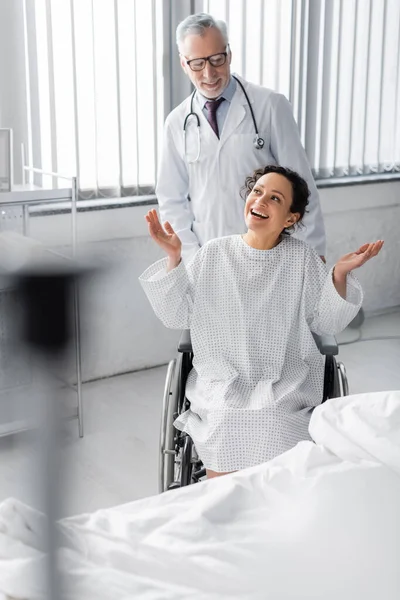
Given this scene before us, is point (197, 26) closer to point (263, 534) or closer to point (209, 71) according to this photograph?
point (209, 71)

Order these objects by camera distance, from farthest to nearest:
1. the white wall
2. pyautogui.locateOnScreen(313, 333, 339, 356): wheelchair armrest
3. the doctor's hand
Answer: the white wall
pyautogui.locateOnScreen(313, 333, 339, 356): wheelchair armrest
the doctor's hand

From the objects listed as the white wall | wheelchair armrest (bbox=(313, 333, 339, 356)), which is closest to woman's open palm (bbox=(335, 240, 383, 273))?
wheelchair armrest (bbox=(313, 333, 339, 356))

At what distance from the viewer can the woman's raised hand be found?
1.66m

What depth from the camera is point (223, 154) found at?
2.40 m

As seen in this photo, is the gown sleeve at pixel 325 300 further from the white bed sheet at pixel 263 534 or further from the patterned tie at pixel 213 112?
the patterned tie at pixel 213 112

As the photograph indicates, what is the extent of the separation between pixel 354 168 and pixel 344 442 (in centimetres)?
298

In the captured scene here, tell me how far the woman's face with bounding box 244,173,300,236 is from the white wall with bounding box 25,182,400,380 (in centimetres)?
32

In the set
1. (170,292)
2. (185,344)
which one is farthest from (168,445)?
(170,292)

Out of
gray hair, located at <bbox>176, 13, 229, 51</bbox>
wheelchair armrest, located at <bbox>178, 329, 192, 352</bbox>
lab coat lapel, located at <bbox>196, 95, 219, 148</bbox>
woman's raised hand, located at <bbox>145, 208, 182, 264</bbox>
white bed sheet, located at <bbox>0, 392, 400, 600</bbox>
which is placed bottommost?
white bed sheet, located at <bbox>0, 392, 400, 600</bbox>

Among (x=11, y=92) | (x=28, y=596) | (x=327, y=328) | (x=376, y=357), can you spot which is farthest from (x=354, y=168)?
(x=28, y=596)

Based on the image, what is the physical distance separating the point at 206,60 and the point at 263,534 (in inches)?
59.3

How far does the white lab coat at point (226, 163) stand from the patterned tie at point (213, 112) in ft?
0.05

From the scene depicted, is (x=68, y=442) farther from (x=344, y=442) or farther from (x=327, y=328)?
(x=327, y=328)

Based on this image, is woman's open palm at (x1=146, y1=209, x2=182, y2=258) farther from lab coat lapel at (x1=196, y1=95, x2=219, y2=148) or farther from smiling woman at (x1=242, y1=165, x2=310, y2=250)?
lab coat lapel at (x1=196, y1=95, x2=219, y2=148)
